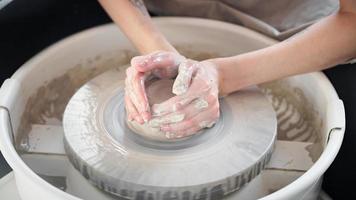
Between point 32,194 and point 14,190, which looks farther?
point 14,190

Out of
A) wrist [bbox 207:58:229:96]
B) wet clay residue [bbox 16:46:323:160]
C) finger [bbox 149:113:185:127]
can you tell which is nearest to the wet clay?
finger [bbox 149:113:185:127]

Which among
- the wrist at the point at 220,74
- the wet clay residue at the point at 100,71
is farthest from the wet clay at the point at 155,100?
the wet clay residue at the point at 100,71

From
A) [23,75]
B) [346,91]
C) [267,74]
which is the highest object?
[23,75]

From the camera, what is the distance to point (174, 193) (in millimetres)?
1266

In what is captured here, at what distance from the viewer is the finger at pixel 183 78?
128cm

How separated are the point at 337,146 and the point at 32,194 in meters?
0.74

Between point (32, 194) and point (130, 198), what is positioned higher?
point (32, 194)

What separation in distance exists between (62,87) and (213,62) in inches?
22.9

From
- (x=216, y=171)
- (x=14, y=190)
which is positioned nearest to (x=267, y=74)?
(x=216, y=171)

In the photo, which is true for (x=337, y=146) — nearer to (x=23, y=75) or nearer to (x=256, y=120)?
(x=256, y=120)

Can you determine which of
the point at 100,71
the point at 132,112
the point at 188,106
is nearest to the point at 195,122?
the point at 188,106

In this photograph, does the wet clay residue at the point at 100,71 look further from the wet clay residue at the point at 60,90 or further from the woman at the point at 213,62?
the woman at the point at 213,62

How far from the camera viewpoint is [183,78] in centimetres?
129

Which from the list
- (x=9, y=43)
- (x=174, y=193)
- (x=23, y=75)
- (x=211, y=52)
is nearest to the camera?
(x=174, y=193)
